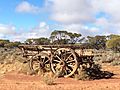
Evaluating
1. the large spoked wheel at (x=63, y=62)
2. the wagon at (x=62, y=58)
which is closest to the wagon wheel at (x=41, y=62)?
the wagon at (x=62, y=58)

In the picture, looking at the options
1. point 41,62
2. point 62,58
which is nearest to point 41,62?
point 41,62

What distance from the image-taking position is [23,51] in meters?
20.2

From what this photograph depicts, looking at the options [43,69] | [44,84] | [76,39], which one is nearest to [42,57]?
[43,69]

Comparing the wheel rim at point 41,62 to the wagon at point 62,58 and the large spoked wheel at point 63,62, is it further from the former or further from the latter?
the large spoked wheel at point 63,62

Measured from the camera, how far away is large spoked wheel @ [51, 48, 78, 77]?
60.7ft

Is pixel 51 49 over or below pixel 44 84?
over

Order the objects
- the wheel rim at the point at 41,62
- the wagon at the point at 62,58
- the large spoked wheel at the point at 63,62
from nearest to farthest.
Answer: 1. the wagon at the point at 62,58
2. the large spoked wheel at the point at 63,62
3. the wheel rim at the point at 41,62

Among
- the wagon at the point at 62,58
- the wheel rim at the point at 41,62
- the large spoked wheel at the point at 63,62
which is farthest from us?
the wheel rim at the point at 41,62

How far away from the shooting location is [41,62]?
64.3 ft

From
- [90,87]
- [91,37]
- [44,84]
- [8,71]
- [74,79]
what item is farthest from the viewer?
[91,37]

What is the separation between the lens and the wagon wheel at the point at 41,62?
19359mm

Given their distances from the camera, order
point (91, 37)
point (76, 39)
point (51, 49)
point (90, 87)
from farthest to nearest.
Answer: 1. point (91, 37)
2. point (76, 39)
3. point (51, 49)
4. point (90, 87)

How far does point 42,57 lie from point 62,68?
1.61 meters

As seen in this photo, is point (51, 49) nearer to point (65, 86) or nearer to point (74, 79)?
point (74, 79)
